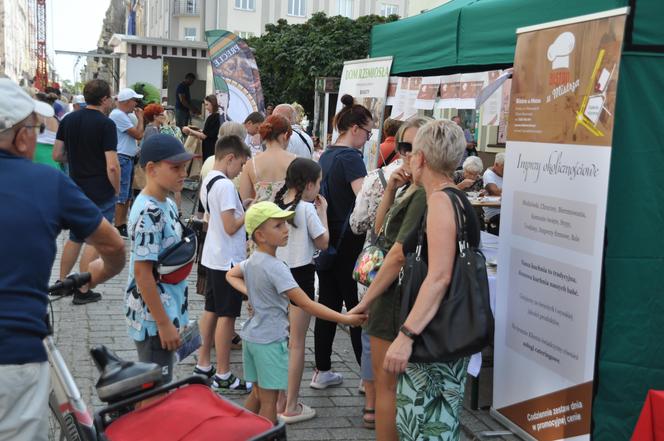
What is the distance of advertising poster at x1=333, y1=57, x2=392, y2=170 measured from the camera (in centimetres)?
831

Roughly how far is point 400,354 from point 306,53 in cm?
3379

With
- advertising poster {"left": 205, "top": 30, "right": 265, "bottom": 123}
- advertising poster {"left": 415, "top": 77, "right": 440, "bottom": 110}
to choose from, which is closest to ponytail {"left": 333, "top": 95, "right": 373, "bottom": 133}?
advertising poster {"left": 415, "top": 77, "right": 440, "bottom": 110}

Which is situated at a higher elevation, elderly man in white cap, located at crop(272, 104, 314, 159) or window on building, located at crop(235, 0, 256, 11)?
window on building, located at crop(235, 0, 256, 11)

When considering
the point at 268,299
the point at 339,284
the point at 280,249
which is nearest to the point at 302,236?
the point at 280,249

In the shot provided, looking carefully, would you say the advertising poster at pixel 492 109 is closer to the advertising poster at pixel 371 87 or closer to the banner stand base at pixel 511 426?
the advertising poster at pixel 371 87

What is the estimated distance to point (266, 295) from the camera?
4098 mm

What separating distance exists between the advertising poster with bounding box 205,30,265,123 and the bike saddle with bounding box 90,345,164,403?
851cm

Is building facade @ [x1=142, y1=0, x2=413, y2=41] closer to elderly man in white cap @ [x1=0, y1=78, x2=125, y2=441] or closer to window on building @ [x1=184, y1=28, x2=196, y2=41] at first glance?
window on building @ [x1=184, y1=28, x2=196, y2=41]

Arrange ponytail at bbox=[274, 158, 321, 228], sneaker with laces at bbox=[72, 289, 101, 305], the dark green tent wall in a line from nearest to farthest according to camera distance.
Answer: the dark green tent wall
ponytail at bbox=[274, 158, 321, 228]
sneaker with laces at bbox=[72, 289, 101, 305]

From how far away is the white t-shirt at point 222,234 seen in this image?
208 inches

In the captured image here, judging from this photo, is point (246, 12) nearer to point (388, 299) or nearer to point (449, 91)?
point (449, 91)

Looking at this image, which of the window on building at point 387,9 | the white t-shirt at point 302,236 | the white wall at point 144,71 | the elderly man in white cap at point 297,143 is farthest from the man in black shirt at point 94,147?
the window on building at point 387,9

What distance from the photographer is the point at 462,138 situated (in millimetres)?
3525

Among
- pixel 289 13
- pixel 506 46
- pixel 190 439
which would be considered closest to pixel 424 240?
pixel 190 439
